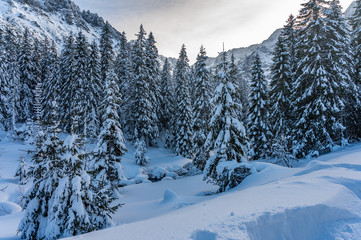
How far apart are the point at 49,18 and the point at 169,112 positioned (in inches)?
5327

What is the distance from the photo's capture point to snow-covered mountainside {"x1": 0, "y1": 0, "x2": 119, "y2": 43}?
10912cm

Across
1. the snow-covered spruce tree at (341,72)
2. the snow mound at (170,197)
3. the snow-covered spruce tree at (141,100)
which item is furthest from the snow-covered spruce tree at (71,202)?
the snow-covered spruce tree at (141,100)

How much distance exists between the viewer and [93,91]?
101 ft

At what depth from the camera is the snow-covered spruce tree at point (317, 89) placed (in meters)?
16.5

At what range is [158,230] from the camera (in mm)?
3457

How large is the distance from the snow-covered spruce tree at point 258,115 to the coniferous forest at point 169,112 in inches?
5.0

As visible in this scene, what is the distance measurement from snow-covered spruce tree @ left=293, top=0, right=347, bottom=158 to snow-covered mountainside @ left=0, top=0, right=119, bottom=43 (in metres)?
109

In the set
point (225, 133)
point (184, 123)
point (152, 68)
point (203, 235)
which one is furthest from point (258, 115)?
point (203, 235)

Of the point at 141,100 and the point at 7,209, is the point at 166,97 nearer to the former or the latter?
the point at 141,100

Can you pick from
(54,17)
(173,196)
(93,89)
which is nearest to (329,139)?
(173,196)

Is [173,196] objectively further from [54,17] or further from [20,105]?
[54,17]

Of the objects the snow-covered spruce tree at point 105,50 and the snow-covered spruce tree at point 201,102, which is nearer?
the snow-covered spruce tree at point 201,102

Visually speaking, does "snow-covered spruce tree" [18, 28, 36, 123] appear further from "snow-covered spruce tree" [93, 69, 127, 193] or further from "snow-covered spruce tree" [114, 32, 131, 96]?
"snow-covered spruce tree" [93, 69, 127, 193]

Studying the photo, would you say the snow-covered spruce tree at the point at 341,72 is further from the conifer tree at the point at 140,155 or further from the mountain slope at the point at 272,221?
the conifer tree at the point at 140,155
